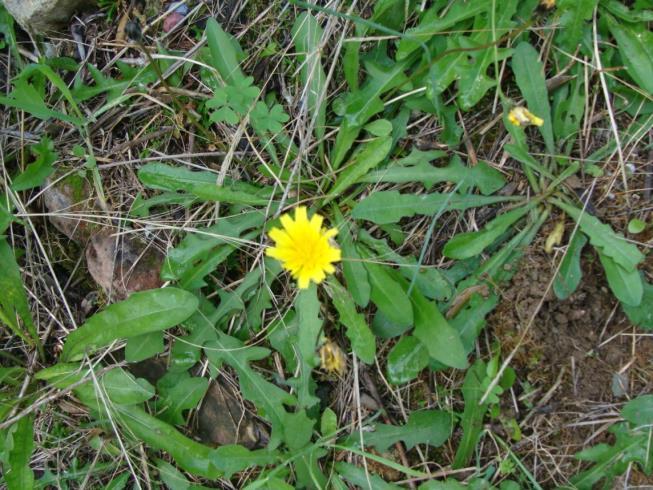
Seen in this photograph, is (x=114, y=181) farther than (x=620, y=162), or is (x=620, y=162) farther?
(x=114, y=181)

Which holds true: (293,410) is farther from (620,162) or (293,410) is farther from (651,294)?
(620,162)

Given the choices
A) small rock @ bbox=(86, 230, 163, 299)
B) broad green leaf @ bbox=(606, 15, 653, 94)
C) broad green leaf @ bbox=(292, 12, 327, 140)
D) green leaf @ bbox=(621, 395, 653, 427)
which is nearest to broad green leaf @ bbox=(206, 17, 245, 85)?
broad green leaf @ bbox=(292, 12, 327, 140)

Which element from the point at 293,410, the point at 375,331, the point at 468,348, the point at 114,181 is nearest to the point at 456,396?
the point at 468,348

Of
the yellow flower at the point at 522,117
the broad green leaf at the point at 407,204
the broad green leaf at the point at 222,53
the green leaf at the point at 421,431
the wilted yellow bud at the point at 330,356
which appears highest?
the broad green leaf at the point at 222,53

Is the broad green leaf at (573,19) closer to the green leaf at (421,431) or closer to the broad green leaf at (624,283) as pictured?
the broad green leaf at (624,283)

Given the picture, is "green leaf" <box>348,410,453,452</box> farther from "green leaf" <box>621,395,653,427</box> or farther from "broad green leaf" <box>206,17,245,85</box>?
"broad green leaf" <box>206,17,245,85</box>

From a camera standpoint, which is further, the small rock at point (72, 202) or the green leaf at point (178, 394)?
the small rock at point (72, 202)

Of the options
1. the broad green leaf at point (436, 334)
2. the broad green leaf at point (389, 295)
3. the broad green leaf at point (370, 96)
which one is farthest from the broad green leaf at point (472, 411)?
the broad green leaf at point (370, 96)

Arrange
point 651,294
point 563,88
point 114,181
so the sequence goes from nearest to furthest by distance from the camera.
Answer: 1. point 651,294
2. point 563,88
3. point 114,181
